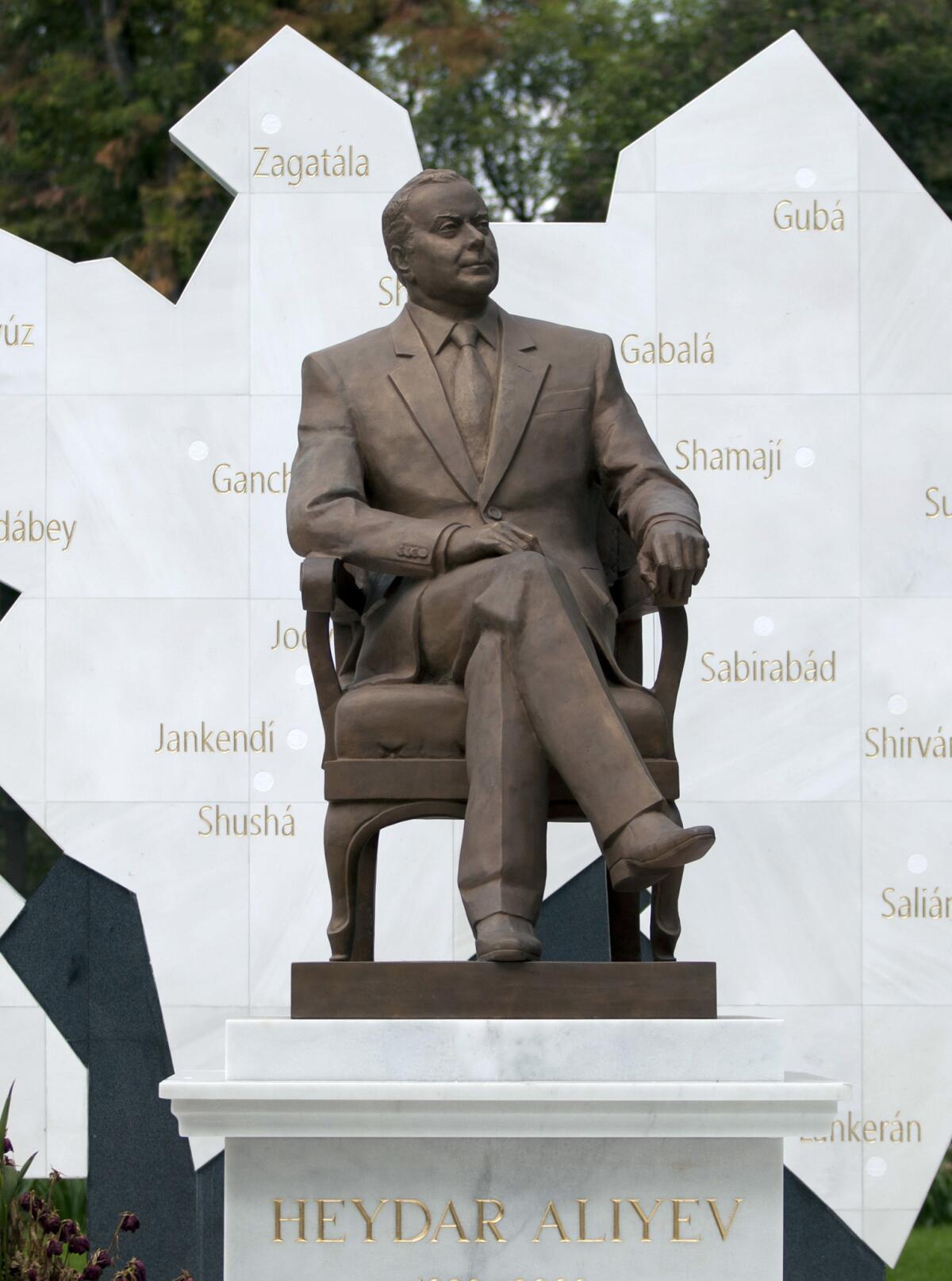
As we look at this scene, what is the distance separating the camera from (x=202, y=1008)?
7098mm

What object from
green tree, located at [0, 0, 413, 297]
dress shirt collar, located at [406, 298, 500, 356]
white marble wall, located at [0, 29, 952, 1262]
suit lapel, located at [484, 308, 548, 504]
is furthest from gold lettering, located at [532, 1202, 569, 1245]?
green tree, located at [0, 0, 413, 297]

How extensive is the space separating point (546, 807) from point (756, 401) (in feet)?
9.89

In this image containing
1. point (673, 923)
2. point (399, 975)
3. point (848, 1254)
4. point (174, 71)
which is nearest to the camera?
point (399, 975)

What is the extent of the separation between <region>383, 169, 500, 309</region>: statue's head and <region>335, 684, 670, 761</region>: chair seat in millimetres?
916

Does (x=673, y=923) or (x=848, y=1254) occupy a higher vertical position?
(x=673, y=923)

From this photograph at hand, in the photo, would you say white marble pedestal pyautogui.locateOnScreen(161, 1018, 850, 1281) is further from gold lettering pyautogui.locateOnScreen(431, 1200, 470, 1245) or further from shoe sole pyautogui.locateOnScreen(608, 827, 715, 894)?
shoe sole pyautogui.locateOnScreen(608, 827, 715, 894)

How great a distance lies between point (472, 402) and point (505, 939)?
1230 mm

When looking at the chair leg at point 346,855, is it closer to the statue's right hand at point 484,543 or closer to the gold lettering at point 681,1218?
the statue's right hand at point 484,543

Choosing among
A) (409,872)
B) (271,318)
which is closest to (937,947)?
(409,872)

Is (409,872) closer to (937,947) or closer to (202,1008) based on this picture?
(202,1008)

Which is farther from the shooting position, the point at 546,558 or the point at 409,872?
the point at 409,872

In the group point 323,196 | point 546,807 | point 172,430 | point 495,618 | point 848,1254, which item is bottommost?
point 848,1254

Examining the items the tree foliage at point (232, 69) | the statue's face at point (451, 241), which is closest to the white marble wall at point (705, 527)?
the statue's face at point (451, 241)

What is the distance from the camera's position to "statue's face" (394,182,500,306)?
4.97 metres
